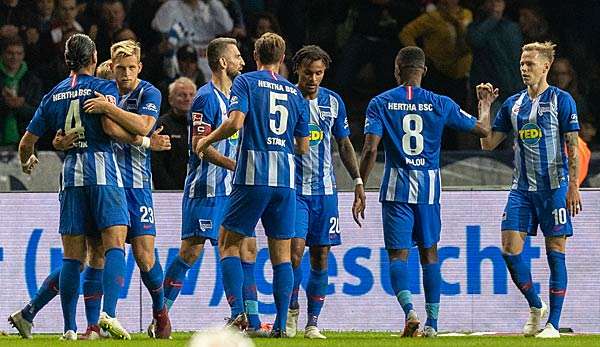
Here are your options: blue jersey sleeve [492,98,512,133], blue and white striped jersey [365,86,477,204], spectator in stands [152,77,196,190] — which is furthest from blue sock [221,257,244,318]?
spectator in stands [152,77,196,190]

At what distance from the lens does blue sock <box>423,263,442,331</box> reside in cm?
1172

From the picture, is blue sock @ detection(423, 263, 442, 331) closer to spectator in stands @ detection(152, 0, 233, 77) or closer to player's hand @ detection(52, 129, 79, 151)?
player's hand @ detection(52, 129, 79, 151)

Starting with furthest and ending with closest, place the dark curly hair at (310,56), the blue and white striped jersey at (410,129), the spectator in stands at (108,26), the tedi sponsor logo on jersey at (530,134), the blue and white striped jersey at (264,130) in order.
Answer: the spectator in stands at (108,26) < the tedi sponsor logo on jersey at (530,134) < the blue and white striped jersey at (410,129) < the dark curly hair at (310,56) < the blue and white striped jersey at (264,130)

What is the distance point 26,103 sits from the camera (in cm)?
1617

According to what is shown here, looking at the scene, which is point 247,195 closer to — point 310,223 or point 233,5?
point 310,223

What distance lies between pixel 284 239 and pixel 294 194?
Answer: 0.32 metres

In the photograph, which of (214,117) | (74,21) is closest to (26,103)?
(74,21)

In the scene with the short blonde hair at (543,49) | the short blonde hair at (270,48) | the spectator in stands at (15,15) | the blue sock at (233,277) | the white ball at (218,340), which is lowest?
the blue sock at (233,277)

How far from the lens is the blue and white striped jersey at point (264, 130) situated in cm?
1076

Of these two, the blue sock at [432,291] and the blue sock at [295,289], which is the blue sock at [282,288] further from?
the blue sock at [432,291]

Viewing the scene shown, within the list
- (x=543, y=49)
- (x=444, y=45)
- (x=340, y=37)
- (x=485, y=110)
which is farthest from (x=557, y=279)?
(x=340, y=37)

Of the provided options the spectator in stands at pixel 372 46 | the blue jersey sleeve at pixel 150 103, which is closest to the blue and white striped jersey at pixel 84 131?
the blue jersey sleeve at pixel 150 103

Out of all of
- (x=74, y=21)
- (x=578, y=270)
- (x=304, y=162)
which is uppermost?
(x=74, y=21)

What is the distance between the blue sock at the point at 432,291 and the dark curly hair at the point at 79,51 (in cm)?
305
